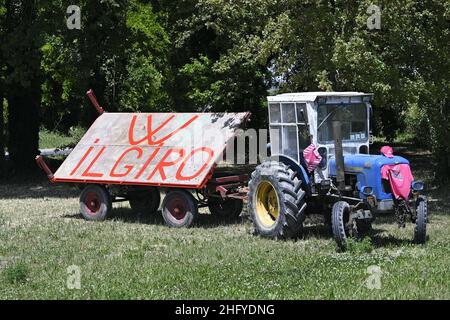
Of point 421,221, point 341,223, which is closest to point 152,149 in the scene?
point 341,223

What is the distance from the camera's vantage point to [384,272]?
993 cm

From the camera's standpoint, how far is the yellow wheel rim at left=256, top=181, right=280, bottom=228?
45.3 feet

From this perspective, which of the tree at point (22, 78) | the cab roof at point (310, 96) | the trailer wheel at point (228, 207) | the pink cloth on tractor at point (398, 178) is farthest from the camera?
the tree at point (22, 78)

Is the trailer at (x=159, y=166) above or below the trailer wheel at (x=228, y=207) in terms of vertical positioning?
above

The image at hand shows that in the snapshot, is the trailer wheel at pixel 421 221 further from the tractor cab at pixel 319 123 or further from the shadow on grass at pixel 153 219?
the shadow on grass at pixel 153 219

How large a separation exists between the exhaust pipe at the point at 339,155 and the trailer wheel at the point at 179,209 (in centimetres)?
366

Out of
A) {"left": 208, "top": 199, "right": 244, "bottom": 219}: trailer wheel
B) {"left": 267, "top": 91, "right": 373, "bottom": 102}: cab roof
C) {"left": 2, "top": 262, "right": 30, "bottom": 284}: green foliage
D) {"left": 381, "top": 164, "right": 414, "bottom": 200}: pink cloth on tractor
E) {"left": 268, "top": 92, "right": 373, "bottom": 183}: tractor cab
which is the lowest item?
{"left": 208, "top": 199, "right": 244, "bottom": 219}: trailer wheel

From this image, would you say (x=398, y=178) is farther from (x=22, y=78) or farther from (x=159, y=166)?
(x=22, y=78)

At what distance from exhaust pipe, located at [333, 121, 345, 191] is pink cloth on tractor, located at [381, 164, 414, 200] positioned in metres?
0.70

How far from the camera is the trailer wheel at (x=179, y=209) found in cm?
1524

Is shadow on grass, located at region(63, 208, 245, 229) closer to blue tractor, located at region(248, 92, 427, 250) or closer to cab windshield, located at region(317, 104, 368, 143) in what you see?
blue tractor, located at region(248, 92, 427, 250)

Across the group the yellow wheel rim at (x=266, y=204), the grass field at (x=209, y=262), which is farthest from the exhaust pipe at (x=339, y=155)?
the yellow wheel rim at (x=266, y=204)

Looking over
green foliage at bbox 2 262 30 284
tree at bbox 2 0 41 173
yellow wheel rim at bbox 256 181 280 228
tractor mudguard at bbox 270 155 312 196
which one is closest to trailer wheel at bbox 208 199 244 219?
yellow wheel rim at bbox 256 181 280 228
